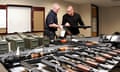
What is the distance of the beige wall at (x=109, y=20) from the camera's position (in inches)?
370

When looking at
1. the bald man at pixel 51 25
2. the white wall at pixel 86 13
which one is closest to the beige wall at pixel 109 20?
the white wall at pixel 86 13

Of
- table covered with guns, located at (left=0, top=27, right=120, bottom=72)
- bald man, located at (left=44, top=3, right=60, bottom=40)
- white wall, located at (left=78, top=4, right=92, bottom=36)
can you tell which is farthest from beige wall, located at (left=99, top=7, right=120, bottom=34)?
table covered with guns, located at (left=0, top=27, right=120, bottom=72)

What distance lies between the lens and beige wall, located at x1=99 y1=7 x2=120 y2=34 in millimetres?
9391

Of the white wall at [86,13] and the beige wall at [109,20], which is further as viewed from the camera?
the beige wall at [109,20]

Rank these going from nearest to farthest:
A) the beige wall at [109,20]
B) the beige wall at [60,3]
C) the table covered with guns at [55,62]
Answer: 1. the table covered with guns at [55,62]
2. the beige wall at [60,3]
3. the beige wall at [109,20]

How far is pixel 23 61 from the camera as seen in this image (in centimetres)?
156

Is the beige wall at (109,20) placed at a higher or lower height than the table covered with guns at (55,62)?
higher

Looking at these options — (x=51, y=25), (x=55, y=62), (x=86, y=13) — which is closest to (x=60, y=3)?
(x=86, y=13)

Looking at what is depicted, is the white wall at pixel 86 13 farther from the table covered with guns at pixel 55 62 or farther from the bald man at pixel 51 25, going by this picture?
the table covered with guns at pixel 55 62

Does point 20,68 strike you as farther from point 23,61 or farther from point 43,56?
point 43,56

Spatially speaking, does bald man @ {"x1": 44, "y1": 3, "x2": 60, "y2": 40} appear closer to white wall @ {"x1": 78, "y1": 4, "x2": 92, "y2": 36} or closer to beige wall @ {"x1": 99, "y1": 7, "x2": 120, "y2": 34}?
white wall @ {"x1": 78, "y1": 4, "x2": 92, "y2": 36}

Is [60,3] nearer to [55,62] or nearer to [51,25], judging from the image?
[51,25]

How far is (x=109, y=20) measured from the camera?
9664 mm

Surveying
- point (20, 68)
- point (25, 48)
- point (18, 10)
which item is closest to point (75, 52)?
point (25, 48)
